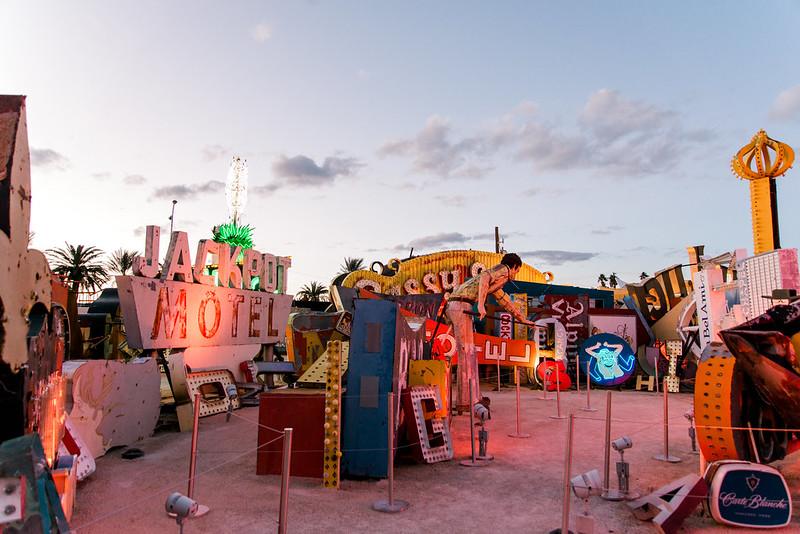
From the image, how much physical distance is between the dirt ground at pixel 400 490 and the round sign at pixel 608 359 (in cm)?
828

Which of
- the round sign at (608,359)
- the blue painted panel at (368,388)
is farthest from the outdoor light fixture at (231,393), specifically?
the round sign at (608,359)

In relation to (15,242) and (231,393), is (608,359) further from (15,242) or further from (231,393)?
(15,242)

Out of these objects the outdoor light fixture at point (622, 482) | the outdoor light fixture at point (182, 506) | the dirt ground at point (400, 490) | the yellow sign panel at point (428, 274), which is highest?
the yellow sign panel at point (428, 274)

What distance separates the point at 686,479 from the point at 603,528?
3.14ft

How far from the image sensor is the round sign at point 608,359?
17.5 m

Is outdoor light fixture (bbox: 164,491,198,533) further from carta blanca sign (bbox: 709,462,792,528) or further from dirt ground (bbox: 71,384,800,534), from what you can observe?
carta blanca sign (bbox: 709,462,792,528)

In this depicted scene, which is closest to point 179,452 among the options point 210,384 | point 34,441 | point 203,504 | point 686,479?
point 203,504

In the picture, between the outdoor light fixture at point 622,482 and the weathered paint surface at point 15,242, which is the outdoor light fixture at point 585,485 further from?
the weathered paint surface at point 15,242

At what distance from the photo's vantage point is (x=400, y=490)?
5.99 m

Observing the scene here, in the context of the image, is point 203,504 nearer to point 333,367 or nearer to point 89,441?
point 333,367

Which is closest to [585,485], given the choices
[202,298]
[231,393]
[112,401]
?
[112,401]

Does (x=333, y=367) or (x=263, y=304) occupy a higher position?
(x=263, y=304)

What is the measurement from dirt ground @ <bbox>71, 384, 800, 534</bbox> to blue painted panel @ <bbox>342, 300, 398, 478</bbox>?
1.06 ft

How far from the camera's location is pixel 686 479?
4.98 m
